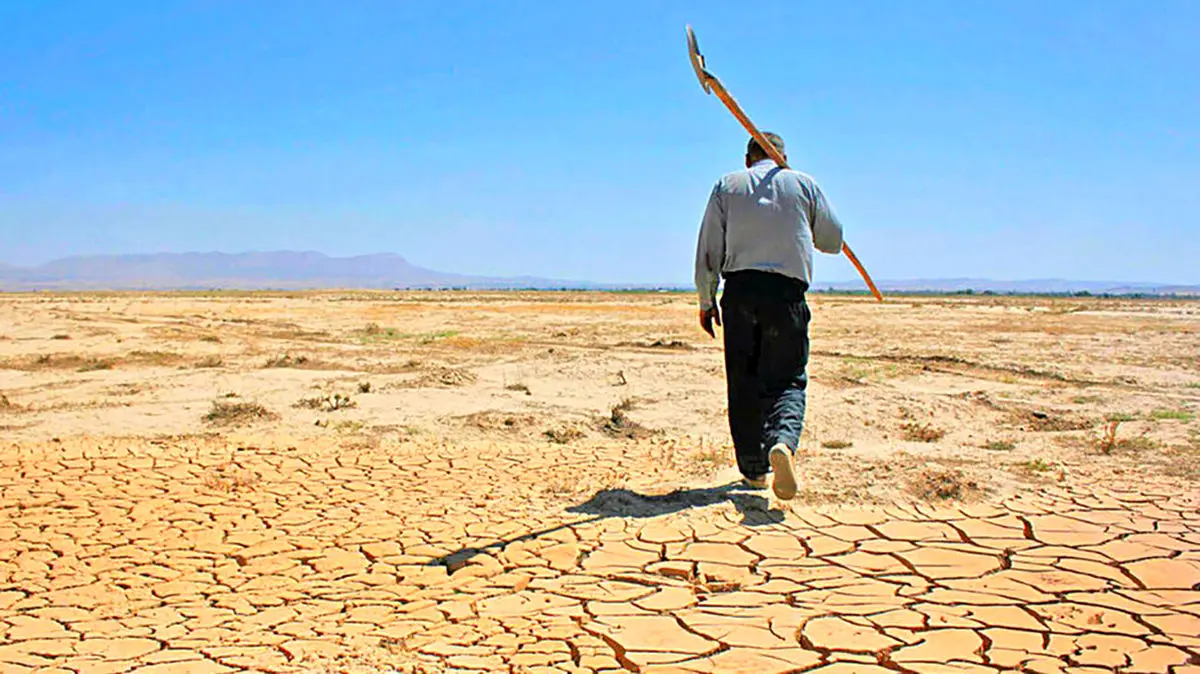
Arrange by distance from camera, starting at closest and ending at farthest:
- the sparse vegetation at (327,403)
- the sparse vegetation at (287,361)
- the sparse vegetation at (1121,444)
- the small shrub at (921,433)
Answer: the sparse vegetation at (1121,444), the small shrub at (921,433), the sparse vegetation at (327,403), the sparse vegetation at (287,361)

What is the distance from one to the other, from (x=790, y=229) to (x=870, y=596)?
1746 mm

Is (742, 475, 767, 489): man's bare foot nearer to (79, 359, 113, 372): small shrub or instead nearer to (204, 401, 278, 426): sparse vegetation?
(204, 401, 278, 426): sparse vegetation

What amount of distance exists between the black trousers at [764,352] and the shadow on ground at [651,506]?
0.24 meters

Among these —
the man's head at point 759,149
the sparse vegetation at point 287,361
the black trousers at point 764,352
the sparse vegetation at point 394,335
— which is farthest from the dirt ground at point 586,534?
the sparse vegetation at point 394,335

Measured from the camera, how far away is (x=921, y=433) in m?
6.42


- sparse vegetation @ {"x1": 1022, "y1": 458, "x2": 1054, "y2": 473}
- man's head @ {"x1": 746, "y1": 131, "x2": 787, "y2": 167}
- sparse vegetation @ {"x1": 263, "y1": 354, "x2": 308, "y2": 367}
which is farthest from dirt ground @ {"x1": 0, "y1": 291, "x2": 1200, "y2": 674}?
sparse vegetation @ {"x1": 263, "y1": 354, "x2": 308, "y2": 367}

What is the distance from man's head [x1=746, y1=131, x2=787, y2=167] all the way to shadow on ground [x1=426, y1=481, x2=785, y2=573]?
1.69 meters

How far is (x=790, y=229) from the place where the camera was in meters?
3.98

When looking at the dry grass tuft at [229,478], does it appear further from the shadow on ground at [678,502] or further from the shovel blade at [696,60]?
the shovel blade at [696,60]

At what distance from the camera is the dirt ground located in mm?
2631

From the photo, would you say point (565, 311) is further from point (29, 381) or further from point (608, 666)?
point (608, 666)

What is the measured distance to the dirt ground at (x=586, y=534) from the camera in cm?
263

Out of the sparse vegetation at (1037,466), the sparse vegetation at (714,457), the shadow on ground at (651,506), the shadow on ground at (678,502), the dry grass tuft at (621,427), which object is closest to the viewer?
the shadow on ground at (651,506)

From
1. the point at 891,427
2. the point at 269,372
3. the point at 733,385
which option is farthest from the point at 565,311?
the point at 733,385
